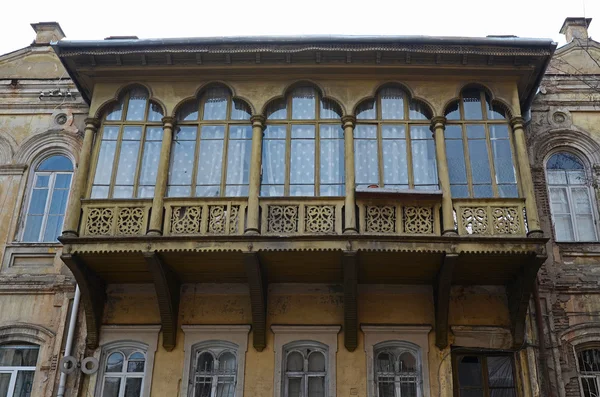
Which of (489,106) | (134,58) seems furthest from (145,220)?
(489,106)

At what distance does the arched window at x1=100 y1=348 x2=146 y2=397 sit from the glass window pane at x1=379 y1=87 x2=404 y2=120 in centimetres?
582

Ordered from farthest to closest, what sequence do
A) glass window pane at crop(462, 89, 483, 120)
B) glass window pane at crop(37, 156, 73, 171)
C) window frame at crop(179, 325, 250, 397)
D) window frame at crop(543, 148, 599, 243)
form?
glass window pane at crop(37, 156, 73, 171) → window frame at crop(543, 148, 599, 243) → glass window pane at crop(462, 89, 483, 120) → window frame at crop(179, 325, 250, 397)

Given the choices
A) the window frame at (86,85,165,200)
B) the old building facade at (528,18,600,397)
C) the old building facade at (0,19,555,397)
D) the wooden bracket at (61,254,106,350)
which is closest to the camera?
the old building facade at (0,19,555,397)

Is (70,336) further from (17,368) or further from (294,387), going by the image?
(294,387)

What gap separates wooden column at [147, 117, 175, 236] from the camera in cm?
1013

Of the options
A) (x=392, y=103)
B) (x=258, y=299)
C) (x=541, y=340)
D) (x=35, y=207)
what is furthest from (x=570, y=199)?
(x=35, y=207)

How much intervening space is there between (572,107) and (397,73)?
381 centimetres

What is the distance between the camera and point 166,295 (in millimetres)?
10367

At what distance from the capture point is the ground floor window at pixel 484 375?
33.8 feet

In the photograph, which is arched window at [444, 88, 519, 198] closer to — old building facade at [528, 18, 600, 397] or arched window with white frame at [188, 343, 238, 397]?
old building facade at [528, 18, 600, 397]

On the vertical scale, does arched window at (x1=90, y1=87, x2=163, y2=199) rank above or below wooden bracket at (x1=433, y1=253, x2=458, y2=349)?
above

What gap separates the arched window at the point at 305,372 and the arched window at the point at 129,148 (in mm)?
3606

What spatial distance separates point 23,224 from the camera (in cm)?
1204

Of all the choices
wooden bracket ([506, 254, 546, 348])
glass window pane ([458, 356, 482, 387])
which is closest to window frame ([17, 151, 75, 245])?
glass window pane ([458, 356, 482, 387])
